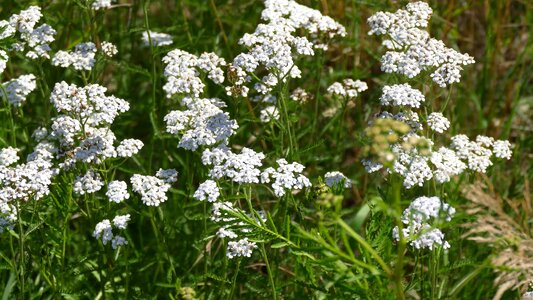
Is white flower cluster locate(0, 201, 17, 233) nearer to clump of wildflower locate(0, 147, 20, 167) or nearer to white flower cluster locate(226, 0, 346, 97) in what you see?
clump of wildflower locate(0, 147, 20, 167)

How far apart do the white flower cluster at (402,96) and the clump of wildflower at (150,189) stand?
4.15ft

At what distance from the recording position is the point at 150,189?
433 centimetres

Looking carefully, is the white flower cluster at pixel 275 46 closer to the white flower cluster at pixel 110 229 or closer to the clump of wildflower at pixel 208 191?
the clump of wildflower at pixel 208 191

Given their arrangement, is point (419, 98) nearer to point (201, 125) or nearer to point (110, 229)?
point (201, 125)

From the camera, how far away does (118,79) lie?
620 cm

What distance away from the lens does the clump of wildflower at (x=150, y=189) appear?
14.0 feet

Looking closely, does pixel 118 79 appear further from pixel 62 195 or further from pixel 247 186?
pixel 247 186

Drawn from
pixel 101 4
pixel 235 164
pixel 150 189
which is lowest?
pixel 150 189

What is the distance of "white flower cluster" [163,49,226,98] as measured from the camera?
4.66m

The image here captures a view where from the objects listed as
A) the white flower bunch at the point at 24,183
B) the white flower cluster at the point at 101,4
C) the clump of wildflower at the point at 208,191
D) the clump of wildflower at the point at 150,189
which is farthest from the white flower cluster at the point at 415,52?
the white flower bunch at the point at 24,183

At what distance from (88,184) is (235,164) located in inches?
32.8

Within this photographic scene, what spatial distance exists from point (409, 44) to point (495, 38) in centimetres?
250

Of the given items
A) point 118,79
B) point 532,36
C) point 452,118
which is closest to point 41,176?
point 118,79

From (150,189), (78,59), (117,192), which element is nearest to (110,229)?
(117,192)
